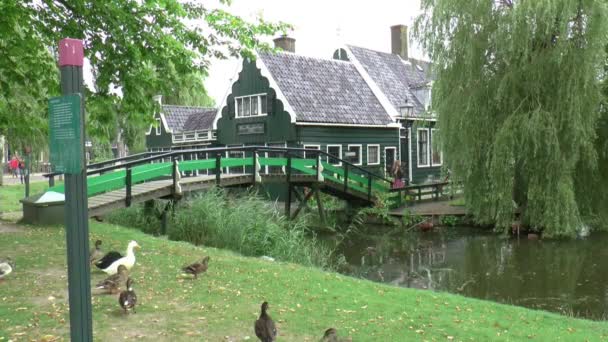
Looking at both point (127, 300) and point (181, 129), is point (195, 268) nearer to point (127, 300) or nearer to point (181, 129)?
point (127, 300)

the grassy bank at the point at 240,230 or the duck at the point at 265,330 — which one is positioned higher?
the duck at the point at 265,330

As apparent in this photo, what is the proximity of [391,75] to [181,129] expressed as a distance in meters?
13.1

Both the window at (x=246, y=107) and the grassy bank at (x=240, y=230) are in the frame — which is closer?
the grassy bank at (x=240, y=230)

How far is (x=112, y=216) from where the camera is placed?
1577 cm

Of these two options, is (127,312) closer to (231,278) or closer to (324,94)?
(231,278)

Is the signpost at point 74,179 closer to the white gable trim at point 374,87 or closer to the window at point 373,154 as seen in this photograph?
the window at point 373,154

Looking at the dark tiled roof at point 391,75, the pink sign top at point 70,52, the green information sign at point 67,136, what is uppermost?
the dark tiled roof at point 391,75

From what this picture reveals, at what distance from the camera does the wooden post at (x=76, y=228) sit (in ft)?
11.4

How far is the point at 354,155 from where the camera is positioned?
82.6 ft

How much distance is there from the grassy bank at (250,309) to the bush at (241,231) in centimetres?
338

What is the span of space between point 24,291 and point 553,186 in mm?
12957

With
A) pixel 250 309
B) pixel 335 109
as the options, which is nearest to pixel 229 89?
pixel 335 109

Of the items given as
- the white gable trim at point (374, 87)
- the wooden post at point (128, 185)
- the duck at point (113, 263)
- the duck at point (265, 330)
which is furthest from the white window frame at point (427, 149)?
the duck at point (265, 330)

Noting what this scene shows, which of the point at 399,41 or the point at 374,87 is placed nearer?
the point at 374,87
